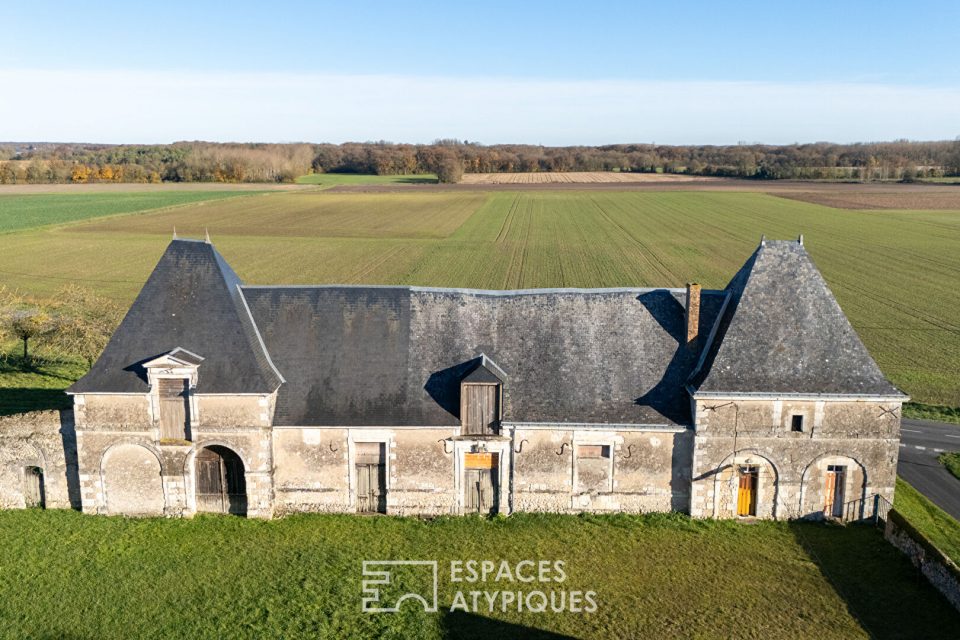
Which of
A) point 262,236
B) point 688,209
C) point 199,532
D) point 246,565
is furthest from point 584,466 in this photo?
point 688,209

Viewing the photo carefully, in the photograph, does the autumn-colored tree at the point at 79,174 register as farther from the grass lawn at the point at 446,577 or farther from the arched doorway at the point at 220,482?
the arched doorway at the point at 220,482

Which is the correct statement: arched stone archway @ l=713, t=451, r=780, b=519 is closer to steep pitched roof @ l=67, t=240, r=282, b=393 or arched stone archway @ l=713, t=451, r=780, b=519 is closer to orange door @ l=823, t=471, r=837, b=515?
orange door @ l=823, t=471, r=837, b=515

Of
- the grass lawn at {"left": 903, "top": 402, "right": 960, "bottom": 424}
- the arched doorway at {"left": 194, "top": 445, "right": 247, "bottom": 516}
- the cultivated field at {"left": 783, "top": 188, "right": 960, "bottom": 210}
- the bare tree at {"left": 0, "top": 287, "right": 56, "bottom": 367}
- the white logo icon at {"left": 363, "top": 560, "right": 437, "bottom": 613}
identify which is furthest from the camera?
the cultivated field at {"left": 783, "top": 188, "right": 960, "bottom": 210}

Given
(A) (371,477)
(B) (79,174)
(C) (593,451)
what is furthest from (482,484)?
(B) (79,174)

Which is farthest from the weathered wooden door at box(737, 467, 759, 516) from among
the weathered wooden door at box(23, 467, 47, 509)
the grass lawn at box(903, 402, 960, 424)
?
the weathered wooden door at box(23, 467, 47, 509)

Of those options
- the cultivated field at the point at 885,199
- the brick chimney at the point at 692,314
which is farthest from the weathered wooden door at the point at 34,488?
the cultivated field at the point at 885,199
